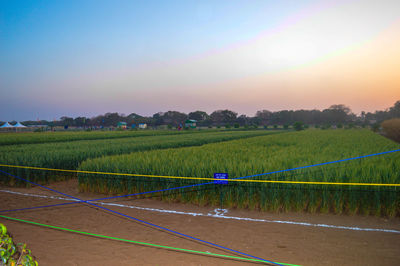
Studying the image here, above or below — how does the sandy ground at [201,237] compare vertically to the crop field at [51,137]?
below

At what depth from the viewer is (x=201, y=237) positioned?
5617 mm

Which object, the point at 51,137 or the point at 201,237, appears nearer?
the point at 201,237

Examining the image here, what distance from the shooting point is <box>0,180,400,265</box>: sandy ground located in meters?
4.58

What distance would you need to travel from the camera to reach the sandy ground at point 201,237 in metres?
4.58

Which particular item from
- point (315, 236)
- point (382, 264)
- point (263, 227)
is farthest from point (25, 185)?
point (382, 264)

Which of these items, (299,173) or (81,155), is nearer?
(299,173)

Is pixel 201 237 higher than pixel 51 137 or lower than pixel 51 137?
lower

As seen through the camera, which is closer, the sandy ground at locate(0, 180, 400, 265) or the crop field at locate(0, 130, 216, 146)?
the sandy ground at locate(0, 180, 400, 265)

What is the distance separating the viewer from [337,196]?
23.2 ft

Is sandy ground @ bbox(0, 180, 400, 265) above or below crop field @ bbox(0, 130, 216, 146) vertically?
below

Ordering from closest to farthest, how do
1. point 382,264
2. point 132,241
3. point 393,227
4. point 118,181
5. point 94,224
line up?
1. point 382,264
2. point 132,241
3. point 393,227
4. point 94,224
5. point 118,181

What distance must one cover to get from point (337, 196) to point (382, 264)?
2.81 m

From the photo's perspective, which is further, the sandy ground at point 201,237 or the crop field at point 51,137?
the crop field at point 51,137

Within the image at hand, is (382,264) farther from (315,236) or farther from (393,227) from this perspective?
(393,227)
